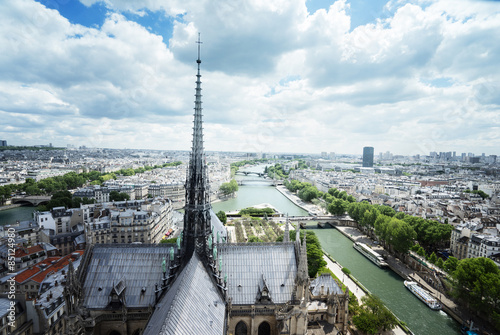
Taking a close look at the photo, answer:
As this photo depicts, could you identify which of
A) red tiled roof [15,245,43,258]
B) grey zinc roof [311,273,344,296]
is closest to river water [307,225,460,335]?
grey zinc roof [311,273,344,296]

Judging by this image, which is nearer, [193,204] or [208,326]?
[208,326]

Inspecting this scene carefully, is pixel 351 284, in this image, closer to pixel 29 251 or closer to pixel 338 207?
pixel 338 207

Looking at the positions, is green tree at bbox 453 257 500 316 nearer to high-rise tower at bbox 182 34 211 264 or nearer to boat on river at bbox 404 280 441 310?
boat on river at bbox 404 280 441 310

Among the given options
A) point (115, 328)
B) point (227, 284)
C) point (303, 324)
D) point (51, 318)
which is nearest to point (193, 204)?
point (227, 284)

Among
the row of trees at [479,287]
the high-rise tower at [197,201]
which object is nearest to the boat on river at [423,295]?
the row of trees at [479,287]

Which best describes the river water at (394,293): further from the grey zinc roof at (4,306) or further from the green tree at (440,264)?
the grey zinc roof at (4,306)

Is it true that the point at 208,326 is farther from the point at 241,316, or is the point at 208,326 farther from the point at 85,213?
the point at 85,213
